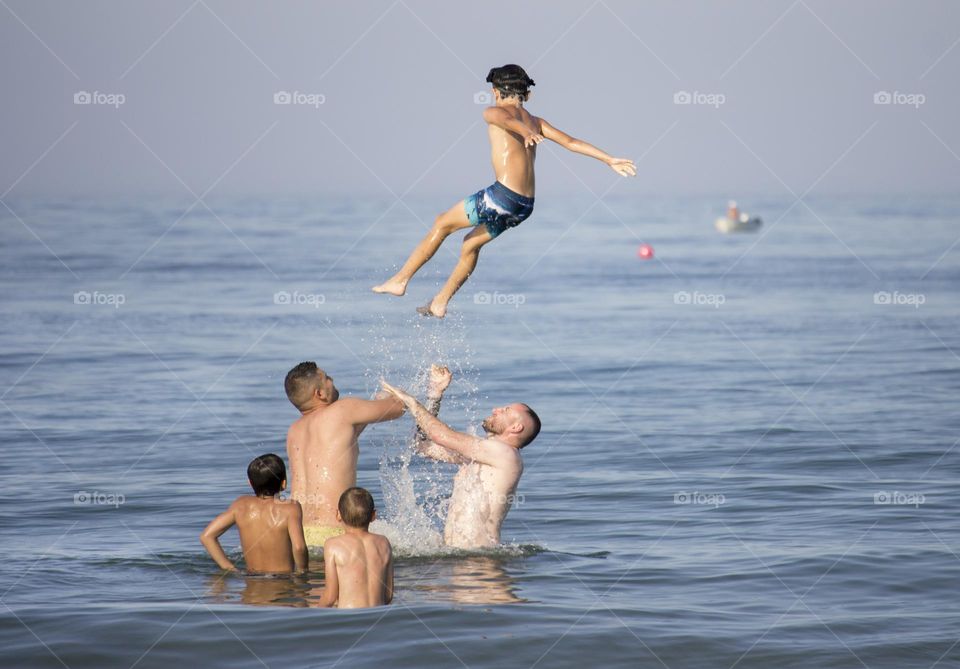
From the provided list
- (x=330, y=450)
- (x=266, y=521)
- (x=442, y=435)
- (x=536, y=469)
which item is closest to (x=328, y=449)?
A: (x=330, y=450)

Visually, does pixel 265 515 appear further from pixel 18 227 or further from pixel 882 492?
pixel 18 227

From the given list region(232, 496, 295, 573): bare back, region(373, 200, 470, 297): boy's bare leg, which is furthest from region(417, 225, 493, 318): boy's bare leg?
region(232, 496, 295, 573): bare back

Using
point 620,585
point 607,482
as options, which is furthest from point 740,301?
point 620,585

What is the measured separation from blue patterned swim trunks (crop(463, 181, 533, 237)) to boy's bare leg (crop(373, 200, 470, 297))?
0.24ft

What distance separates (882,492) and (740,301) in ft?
63.0

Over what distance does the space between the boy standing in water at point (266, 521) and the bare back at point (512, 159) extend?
238 cm

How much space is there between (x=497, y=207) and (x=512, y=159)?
1.08ft

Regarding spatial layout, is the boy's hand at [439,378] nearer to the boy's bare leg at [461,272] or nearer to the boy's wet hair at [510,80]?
the boy's bare leg at [461,272]

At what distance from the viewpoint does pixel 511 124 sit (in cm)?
880

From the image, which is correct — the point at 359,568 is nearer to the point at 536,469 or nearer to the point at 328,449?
the point at 328,449

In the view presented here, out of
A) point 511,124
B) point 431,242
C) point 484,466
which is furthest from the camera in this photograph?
point 484,466

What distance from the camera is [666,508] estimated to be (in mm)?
12406

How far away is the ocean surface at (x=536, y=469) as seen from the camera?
8430mm

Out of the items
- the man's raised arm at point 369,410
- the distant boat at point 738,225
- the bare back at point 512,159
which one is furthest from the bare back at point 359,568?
the distant boat at point 738,225
